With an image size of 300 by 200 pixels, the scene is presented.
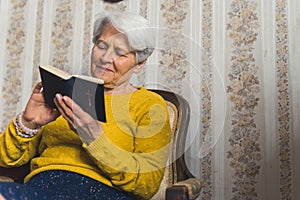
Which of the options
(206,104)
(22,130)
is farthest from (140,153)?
(206,104)

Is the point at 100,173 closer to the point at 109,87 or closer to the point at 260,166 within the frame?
the point at 109,87

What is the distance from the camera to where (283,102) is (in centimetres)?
164

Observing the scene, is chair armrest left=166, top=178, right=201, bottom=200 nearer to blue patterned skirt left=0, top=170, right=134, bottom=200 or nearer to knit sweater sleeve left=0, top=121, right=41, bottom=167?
blue patterned skirt left=0, top=170, right=134, bottom=200

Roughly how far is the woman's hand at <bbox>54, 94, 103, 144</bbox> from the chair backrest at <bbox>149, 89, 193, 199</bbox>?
1.18 feet

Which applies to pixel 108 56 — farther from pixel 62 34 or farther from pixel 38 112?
pixel 62 34

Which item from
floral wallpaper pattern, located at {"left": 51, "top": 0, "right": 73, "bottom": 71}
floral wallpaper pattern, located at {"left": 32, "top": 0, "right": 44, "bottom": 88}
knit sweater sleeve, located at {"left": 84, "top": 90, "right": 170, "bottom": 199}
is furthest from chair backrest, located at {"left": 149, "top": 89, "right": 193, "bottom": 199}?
floral wallpaper pattern, located at {"left": 32, "top": 0, "right": 44, "bottom": 88}

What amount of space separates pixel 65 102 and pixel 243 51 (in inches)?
30.8

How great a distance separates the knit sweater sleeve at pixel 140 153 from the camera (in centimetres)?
117

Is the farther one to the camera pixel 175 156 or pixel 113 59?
pixel 175 156

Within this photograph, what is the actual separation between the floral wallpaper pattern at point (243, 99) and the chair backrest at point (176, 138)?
0.25 m

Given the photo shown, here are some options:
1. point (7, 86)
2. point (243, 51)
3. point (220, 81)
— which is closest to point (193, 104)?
point (220, 81)

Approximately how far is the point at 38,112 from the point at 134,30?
335 millimetres

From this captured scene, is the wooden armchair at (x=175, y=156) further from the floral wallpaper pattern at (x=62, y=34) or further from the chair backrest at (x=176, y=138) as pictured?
the floral wallpaper pattern at (x=62, y=34)

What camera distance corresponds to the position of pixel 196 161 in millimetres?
1730
